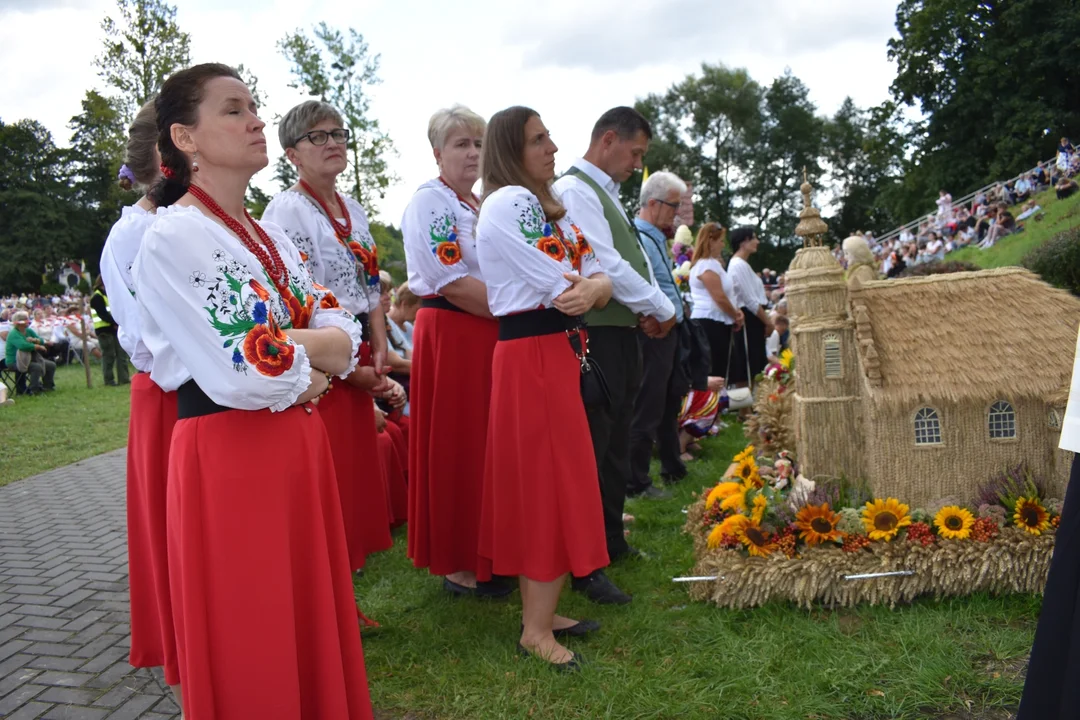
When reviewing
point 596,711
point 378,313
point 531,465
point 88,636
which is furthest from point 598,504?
point 88,636

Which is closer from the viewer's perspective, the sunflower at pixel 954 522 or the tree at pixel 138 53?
the sunflower at pixel 954 522

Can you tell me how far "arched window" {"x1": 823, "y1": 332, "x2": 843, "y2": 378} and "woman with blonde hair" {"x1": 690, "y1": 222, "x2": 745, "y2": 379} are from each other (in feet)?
11.5

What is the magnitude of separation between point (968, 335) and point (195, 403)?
12.7 ft

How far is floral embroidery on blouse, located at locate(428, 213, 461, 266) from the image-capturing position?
4.04 meters

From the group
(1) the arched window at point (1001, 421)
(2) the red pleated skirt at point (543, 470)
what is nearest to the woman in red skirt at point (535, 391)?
(2) the red pleated skirt at point (543, 470)

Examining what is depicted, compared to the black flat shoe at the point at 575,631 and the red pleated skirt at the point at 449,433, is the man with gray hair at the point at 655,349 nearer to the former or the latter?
the red pleated skirt at the point at 449,433

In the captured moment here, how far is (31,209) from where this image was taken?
5500 cm

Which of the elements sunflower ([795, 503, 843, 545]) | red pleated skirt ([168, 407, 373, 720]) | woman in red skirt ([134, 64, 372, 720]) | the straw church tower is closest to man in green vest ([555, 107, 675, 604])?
the straw church tower

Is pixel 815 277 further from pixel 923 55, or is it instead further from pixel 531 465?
pixel 923 55

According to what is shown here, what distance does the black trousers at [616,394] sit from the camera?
4457 millimetres

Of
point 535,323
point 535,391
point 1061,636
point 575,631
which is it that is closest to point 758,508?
point 575,631

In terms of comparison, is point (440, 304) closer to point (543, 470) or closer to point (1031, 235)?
point (543, 470)

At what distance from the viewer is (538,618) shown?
3.53 m

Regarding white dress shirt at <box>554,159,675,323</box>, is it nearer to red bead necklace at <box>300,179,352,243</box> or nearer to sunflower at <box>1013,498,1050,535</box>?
red bead necklace at <box>300,179,352,243</box>
